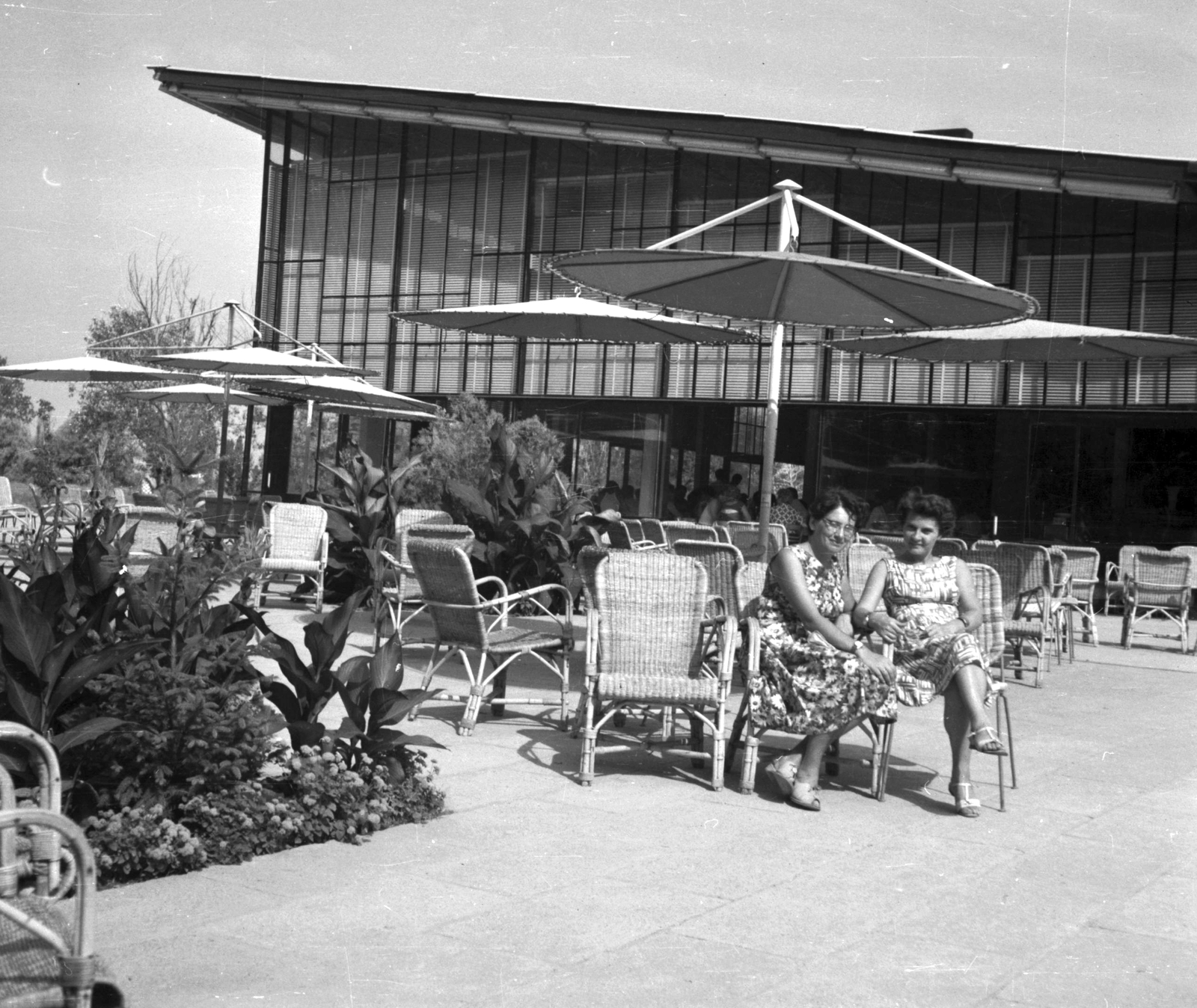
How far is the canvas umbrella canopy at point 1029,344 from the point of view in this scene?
11258 mm

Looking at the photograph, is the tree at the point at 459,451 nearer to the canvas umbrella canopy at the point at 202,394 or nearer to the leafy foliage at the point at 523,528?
the leafy foliage at the point at 523,528

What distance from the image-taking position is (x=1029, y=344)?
12.0m

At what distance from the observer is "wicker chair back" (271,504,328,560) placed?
40.8 ft

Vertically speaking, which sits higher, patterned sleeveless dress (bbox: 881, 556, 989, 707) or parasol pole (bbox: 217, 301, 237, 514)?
parasol pole (bbox: 217, 301, 237, 514)

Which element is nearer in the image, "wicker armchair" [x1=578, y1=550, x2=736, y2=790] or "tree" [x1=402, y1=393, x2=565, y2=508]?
"wicker armchair" [x1=578, y1=550, x2=736, y2=790]

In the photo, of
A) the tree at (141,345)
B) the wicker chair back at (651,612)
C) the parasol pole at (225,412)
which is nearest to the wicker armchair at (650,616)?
the wicker chair back at (651,612)

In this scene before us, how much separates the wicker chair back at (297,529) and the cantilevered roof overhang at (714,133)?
18.3 ft

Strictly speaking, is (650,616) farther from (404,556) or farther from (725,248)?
(725,248)

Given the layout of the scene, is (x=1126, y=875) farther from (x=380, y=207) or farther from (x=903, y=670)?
(x=380, y=207)

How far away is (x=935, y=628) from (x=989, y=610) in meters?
1.17

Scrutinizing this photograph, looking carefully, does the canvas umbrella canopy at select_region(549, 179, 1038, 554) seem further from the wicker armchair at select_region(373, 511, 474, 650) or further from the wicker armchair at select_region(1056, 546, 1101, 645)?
the wicker armchair at select_region(1056, 546, 1101, 645)

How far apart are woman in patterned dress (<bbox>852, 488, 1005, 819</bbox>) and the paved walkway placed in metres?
0.32

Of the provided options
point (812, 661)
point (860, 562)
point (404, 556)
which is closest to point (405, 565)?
point (404, 556)

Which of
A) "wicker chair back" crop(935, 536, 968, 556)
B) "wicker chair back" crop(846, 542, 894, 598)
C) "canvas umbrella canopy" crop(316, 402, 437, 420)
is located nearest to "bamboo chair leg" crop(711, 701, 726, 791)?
"wicker chair back" crop(846, 542, 894, 598)
